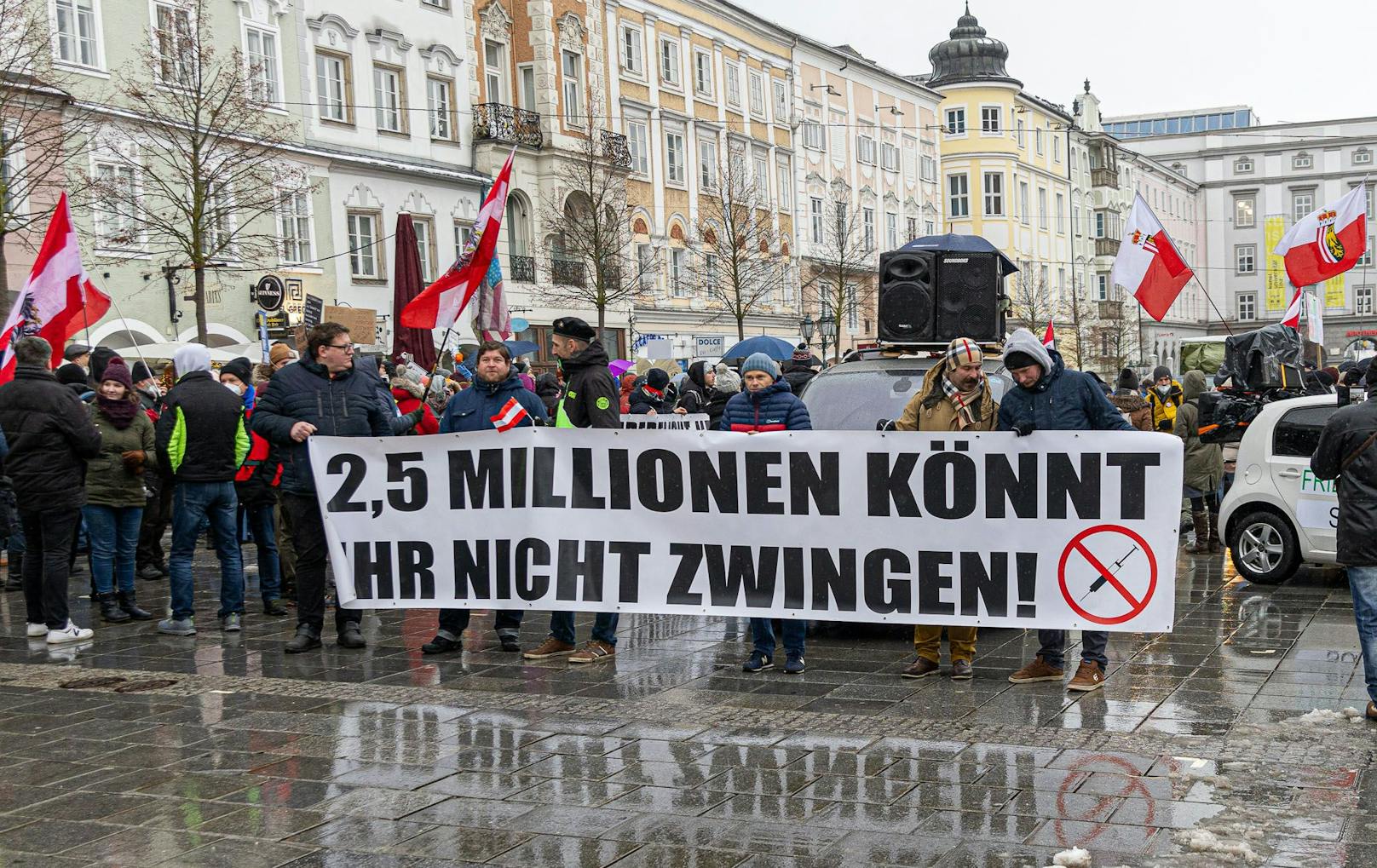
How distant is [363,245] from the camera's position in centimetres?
3447

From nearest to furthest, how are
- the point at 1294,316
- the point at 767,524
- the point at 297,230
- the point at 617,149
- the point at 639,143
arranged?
A: the point at 767,524 < the point at 1294,316 < the point at 297,230 < the point at 617,149 < the point at 639,143

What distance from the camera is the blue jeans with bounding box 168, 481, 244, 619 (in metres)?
10.7

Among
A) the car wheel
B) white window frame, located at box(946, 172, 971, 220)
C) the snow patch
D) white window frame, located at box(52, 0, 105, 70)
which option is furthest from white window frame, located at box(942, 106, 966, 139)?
the snow patch

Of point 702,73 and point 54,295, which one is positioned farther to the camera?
point 702,73

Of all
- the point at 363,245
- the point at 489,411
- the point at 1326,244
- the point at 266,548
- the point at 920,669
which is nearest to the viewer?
the point at 920,669

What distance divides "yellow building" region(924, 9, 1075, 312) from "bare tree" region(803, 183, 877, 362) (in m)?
13.1

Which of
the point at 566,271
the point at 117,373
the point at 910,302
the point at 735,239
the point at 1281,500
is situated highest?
the point at 735,239

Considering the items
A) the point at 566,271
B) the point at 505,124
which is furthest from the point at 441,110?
the point at 566,271

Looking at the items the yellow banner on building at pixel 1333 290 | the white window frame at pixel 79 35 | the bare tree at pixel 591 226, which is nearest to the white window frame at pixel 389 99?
the bare tree at pixel 591 226

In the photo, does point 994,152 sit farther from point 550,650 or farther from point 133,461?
point 550,650

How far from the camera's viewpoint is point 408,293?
19609 millimetres

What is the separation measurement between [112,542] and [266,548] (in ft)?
3.85

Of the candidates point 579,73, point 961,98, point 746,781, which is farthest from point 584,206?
point 961,98

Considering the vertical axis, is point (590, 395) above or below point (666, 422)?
above
